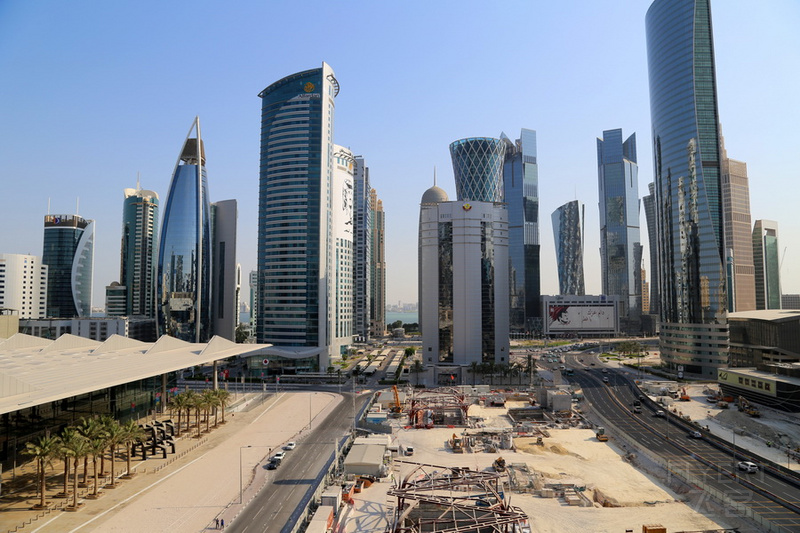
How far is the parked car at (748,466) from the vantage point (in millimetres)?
66125

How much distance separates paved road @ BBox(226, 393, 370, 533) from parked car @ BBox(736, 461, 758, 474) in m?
56.7

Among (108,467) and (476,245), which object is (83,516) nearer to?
(108,467)

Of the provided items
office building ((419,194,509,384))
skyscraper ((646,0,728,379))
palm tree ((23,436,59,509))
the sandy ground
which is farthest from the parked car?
skyscraper ((646,0,728,379))

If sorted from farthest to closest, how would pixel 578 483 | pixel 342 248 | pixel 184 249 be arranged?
pixel 184 249 → pixel 342 248 → pixel 578 483

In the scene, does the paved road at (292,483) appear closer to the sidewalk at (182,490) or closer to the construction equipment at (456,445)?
the sidewalk at (182,490)

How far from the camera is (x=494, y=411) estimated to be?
105562mm

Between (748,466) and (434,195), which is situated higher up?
(434,195)

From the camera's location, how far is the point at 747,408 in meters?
99.6

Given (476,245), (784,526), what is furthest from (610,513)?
(476,245)

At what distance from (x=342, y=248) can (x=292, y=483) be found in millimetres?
112317

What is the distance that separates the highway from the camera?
5606 centimetres

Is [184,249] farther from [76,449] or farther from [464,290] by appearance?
[76,449]

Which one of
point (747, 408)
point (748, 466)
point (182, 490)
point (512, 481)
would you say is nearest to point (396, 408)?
point (512, 481)

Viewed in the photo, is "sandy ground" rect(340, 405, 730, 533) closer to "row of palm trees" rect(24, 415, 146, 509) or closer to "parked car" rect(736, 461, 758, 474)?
"parked car" rect(736, 461, 758, 474)
